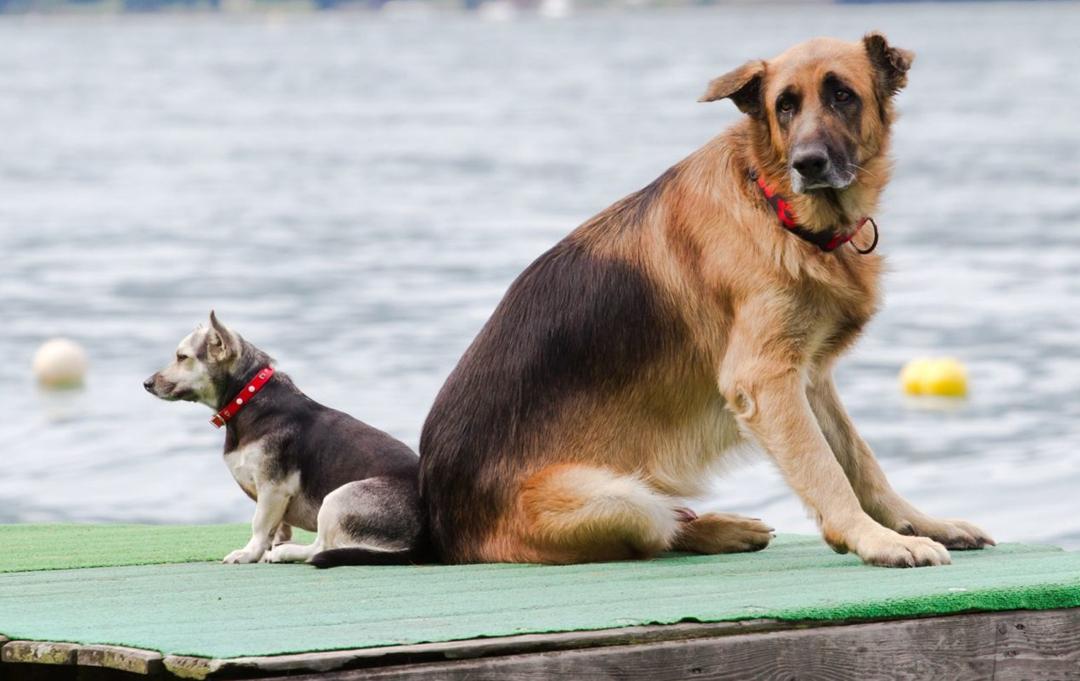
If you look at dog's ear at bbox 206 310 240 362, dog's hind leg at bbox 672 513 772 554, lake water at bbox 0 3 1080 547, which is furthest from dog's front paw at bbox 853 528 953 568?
dog's ear at bbox 206 310 240 362

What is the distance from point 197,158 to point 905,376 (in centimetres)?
3175

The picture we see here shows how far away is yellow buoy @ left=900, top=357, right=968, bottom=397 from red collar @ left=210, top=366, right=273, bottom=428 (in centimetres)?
1095

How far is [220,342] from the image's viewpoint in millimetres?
6352

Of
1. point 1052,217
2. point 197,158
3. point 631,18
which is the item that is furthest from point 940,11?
point 1052,217

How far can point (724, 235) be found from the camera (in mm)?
5680

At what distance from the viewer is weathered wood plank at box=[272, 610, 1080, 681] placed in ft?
14.4

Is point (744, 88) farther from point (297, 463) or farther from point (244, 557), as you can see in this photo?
point (244, 557)

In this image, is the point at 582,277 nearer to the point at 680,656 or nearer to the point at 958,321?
the point at 680,656

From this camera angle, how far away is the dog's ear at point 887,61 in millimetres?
5543

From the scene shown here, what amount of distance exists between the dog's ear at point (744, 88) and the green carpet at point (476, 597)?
4.80 feet

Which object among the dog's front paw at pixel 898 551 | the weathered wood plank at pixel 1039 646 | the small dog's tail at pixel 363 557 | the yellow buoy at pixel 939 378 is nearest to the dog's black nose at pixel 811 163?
the dog's front paw at pixel 898 551

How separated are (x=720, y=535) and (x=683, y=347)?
0.74 m

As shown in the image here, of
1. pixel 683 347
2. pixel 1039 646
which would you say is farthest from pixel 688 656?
pixel 683 347

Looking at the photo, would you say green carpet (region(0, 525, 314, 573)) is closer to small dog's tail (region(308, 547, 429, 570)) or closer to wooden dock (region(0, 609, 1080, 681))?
small dog's tail (region(308, 547, 429, 570))
